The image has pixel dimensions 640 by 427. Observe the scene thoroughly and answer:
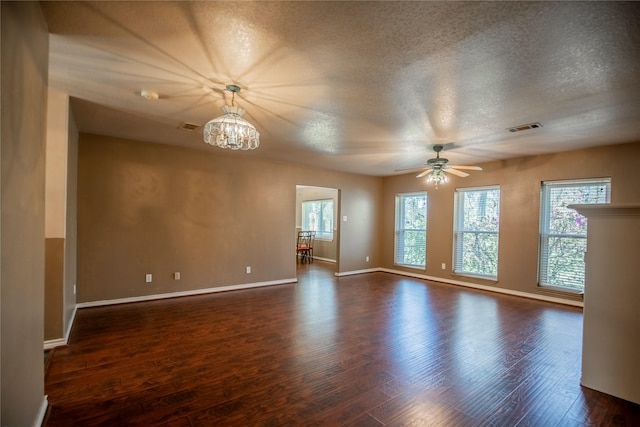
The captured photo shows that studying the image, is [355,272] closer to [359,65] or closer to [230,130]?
[230,130]

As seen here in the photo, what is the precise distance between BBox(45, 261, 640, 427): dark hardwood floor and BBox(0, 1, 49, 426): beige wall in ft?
1.87

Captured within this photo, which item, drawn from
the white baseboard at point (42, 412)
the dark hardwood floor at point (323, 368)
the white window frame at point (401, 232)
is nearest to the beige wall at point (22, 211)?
the white baseboard at point (42, 412)

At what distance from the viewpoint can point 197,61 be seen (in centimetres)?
221

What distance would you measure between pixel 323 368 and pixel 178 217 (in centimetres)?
348

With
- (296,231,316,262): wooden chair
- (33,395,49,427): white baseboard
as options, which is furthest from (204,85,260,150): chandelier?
(296,231,316,262): wooden chair

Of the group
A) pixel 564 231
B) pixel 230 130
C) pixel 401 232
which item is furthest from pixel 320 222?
pixel 230 130

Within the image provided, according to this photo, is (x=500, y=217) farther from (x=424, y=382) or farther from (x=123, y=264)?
(x=123, y=264)

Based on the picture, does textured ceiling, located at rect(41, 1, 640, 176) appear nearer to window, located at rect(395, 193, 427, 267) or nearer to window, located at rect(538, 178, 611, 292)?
window, located at rect(538, 178, 611, 292)

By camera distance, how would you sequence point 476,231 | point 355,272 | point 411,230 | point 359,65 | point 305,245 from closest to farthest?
point 359,65 < point 476,231 < point 411,230 < point 355,272 < point 305,245

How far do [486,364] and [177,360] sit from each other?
9.20 feet

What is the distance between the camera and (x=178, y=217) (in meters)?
4.88

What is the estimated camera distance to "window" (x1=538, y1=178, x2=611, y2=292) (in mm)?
4664

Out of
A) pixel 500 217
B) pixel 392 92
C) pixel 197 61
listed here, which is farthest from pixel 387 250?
pixel 197 61

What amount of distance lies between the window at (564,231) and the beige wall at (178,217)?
14.0ft
